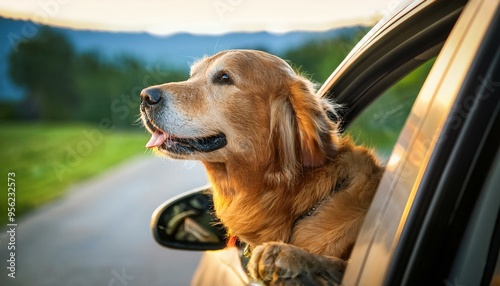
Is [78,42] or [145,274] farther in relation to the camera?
[78,42]

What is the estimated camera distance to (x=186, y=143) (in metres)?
2.83

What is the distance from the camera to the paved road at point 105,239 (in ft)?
29.7

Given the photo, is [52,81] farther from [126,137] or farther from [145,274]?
[145,274]

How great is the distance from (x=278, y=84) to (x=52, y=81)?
820 inches

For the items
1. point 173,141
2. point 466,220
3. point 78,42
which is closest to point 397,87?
point 173,141

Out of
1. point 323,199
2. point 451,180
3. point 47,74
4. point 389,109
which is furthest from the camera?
point 47,74

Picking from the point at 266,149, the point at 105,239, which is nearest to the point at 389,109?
the point at 266,149

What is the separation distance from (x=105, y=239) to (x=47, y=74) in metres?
12.0

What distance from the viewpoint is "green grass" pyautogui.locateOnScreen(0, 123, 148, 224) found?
49.9 feet

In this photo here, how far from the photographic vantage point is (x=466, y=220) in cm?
123

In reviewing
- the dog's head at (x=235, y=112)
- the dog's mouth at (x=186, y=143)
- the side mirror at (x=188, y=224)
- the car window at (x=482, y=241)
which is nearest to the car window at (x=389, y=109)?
the dog's head at (x=235, y=112)

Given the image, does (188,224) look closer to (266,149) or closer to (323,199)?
(266,149)

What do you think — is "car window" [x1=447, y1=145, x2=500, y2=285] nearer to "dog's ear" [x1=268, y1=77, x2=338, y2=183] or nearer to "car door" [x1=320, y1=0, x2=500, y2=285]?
"car door" [x1=320, y1=0, x2=500, y2=285]

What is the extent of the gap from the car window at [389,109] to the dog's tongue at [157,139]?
0.85 metres
